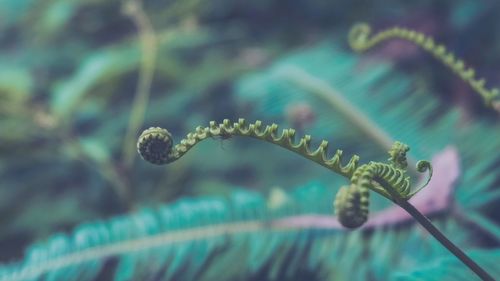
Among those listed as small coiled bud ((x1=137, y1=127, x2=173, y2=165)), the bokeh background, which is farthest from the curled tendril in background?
the bokeh background

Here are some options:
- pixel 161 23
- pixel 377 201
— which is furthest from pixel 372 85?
pixel 161 23

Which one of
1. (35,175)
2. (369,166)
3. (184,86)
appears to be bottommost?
(369,166)

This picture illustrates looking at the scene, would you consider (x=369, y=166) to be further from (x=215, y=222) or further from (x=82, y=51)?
(x=82, y=51)

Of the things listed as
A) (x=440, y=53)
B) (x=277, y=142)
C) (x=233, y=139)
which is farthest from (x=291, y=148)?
(x=233, y=139)

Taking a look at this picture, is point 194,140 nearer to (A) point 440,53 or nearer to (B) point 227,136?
(B) point 227,136

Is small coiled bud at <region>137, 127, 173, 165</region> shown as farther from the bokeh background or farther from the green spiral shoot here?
the bokeh background

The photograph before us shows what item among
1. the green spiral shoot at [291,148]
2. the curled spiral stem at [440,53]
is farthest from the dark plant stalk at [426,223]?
the curled spiral stem at [440,53]

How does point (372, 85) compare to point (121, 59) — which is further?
point (121, 59)
